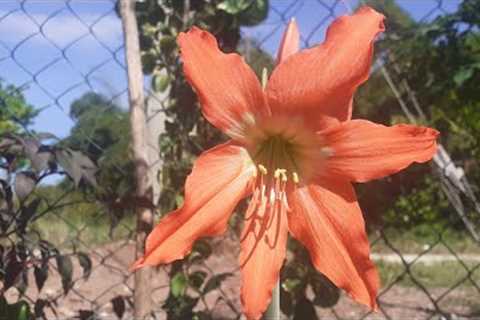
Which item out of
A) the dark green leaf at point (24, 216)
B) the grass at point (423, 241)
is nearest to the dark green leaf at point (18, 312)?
the dark green leaf at point (24, 216)

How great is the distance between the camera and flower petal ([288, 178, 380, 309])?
27.8 inches

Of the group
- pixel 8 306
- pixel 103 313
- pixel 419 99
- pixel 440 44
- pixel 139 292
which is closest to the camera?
pixel 8 306

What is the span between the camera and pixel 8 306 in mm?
1454

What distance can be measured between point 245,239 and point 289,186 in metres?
0.10

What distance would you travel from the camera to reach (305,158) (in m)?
0.80

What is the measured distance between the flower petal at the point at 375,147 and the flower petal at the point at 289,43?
96mm

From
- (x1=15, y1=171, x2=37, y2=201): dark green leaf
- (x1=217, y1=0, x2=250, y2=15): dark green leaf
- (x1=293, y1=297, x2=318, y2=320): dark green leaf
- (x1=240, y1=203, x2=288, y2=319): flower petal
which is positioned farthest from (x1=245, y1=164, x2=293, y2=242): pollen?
(x1=217, y1=0, x2=250, y2=15): dark green leaf

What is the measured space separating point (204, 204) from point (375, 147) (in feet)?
0.60

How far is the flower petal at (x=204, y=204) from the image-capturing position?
69cm

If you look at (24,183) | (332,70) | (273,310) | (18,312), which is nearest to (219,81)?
(332,70)

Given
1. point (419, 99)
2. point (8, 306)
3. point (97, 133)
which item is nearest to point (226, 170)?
point (8, 306)

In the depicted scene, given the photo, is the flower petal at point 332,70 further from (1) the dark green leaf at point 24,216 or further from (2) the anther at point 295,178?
(1) the dark green leaf at point 24,216

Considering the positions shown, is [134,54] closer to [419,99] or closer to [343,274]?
[343,274]

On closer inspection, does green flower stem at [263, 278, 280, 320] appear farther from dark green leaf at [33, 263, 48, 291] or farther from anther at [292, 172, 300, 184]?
dark green leaf at [33, 263, 48, 291]
